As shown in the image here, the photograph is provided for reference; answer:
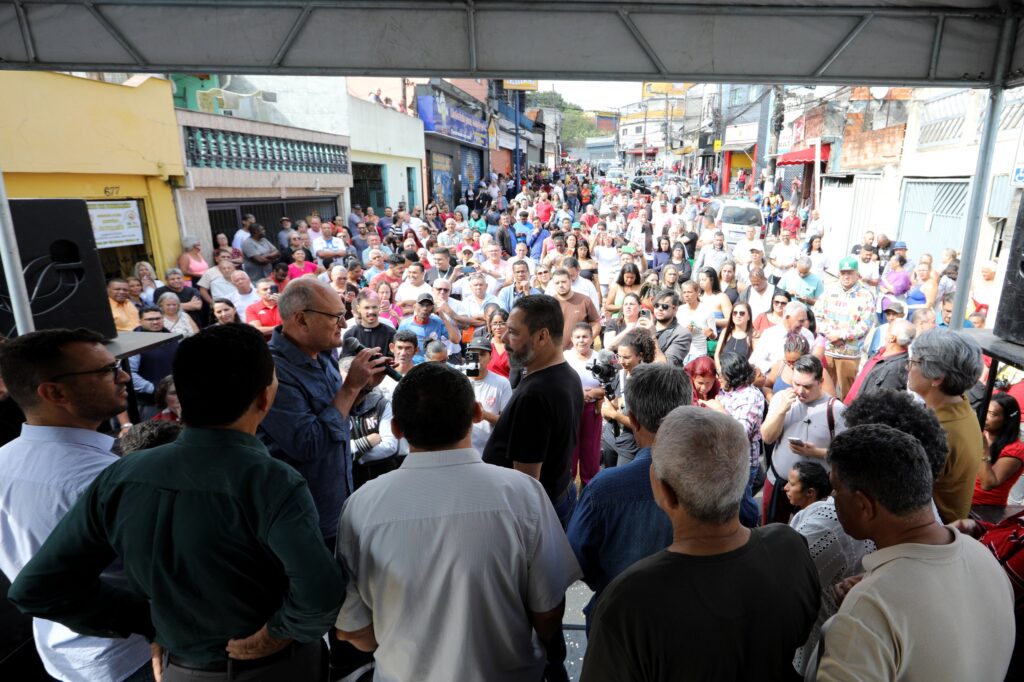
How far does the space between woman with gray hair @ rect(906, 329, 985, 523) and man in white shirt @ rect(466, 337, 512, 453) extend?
2181 millimetres

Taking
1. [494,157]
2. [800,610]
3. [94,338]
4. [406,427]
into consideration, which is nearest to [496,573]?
[406,427]

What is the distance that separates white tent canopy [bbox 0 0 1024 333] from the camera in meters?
3.62

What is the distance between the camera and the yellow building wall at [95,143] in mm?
6777

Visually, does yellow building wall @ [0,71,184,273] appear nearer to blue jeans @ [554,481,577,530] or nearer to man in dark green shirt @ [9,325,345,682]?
man in dark green shirt @ [9,325,345,682]

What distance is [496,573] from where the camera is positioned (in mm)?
1677

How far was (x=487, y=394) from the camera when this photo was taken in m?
3.85

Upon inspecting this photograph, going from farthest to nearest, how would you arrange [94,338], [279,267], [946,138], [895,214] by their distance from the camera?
1. [895,214]
2. [946,138]
3. [279,267]
4. [94,338]

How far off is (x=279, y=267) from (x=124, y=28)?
4.37m

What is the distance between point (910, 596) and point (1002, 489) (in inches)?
95.2

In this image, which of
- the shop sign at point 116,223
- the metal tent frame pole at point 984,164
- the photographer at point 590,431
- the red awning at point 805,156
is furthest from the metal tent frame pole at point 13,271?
the red awning at point 805,156

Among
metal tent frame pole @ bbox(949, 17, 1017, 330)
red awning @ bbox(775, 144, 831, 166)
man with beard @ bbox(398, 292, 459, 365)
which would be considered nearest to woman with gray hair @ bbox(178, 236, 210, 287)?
man with beard @ bbox(398, 292, 459, 365)

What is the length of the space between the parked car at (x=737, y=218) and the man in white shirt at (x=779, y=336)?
11.8m

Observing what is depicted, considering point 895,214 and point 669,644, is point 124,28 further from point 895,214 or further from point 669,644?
point 895,214

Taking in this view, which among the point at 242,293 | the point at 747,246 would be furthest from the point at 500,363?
the point at 747,246
